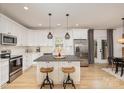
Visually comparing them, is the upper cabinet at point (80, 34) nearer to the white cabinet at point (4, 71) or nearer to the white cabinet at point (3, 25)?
the white cabinet at point (3, 25)

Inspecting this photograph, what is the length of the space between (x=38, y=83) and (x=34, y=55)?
4.44 metres

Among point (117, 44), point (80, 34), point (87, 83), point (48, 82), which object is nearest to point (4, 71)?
point (48, 82)

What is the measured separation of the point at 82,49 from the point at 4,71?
217 inches

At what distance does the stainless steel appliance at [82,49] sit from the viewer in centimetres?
911

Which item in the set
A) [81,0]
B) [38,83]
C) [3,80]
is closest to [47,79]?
[38,83]

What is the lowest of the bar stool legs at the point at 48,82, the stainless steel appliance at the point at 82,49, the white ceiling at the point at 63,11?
the bar stool legs at the point at 48,82

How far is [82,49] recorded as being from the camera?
9148mm

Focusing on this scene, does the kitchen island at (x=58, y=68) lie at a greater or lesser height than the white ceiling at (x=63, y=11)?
lesser

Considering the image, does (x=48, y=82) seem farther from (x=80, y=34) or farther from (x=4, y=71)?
(x=80, y=34)

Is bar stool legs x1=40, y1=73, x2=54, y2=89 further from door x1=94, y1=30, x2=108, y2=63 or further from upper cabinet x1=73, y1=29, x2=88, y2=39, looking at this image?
door x1=94, y1=30, x2=108, y2=63

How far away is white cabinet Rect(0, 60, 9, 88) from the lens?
4465 millimetres

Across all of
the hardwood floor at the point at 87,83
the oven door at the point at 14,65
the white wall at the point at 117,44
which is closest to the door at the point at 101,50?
the white wall at the point at 117,44

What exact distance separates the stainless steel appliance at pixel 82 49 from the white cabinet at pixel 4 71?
5.01 metres
